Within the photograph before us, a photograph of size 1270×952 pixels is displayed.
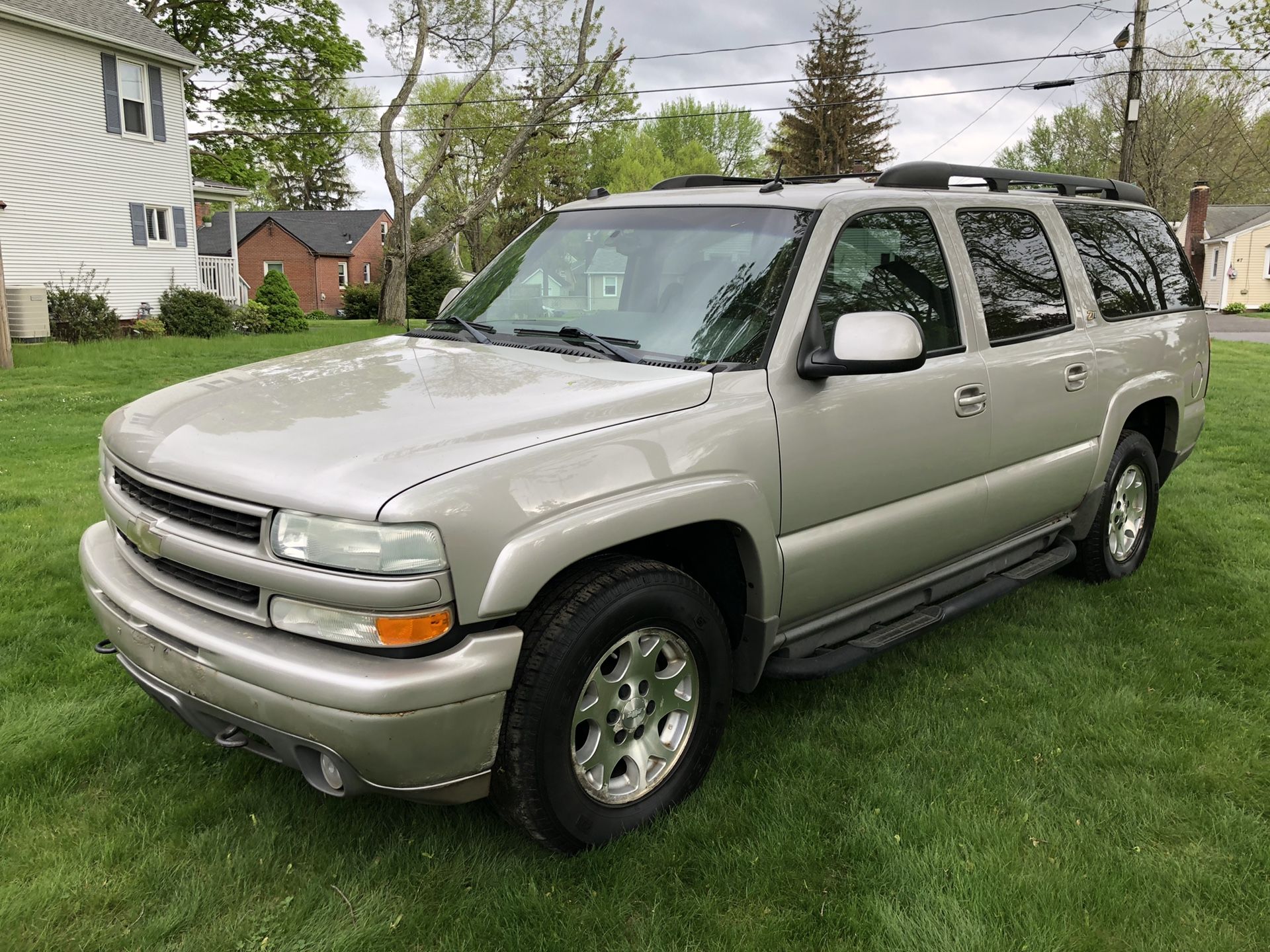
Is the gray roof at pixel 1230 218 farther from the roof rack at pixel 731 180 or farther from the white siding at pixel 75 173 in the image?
the roof rack at pixel 731 180

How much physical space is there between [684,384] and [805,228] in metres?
0.87

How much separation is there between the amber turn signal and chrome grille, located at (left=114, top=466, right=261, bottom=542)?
0.42 meters

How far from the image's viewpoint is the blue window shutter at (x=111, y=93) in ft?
77.1

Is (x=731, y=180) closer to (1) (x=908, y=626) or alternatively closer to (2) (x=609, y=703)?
(1) (x=908, y=626)

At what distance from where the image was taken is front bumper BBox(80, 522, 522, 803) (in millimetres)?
2295

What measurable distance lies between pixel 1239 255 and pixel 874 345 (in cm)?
5050

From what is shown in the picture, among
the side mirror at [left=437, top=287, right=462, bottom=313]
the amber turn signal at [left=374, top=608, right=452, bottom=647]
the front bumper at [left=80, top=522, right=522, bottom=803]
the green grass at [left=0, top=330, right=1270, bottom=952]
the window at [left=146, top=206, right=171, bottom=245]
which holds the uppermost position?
the window at [left=146, top=206, right=171, bottom=245]

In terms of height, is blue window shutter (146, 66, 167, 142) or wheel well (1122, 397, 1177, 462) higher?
blue window shutter (146, 66, 167, 142)

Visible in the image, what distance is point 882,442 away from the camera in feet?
11.1

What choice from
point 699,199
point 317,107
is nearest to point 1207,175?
point 317,107

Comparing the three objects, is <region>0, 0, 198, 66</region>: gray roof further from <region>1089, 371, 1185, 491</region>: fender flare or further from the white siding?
<region>1089, 371, 1185, 491</region>: fender flare

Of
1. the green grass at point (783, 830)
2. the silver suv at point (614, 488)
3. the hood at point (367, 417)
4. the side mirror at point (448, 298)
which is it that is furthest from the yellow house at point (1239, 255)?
the hood at point (367, 417)

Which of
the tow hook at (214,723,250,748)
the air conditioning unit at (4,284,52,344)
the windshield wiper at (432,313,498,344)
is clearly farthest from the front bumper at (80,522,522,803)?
the air conditioning unit at (4,284,52,344)

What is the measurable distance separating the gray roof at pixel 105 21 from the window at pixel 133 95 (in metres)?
0.65
